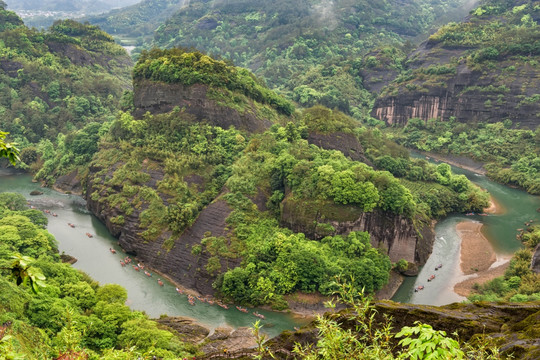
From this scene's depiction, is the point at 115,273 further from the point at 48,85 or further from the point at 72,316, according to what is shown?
the point at 48,85

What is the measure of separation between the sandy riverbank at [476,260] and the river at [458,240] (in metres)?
0.49

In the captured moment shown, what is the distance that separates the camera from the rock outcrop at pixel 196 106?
55562 millimetres

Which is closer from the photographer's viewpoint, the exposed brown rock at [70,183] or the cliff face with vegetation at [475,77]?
the exposed brown rock at [70,183]

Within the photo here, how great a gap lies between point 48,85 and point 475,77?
76953 mm

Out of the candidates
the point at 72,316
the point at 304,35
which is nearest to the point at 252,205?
the point at 72,316

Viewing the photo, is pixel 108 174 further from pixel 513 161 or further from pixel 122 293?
pixel 513 161

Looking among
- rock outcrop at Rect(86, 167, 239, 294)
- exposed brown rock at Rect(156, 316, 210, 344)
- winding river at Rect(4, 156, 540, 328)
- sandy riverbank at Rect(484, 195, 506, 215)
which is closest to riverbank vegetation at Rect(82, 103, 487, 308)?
rock outcrop at Rect(86, 167, 239, 294)

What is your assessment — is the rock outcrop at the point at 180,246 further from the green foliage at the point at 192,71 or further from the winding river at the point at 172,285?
the green foliage at the point at 192,71

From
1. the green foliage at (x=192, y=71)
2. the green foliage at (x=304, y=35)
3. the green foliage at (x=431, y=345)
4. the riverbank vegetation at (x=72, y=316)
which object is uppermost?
the green foliage at (x=304, y=35)

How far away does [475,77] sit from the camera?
278ft

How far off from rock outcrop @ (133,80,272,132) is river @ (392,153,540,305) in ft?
83.4

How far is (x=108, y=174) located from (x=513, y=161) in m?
60.3

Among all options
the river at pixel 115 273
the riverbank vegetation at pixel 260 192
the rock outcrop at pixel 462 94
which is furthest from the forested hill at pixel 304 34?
the river at pixel 115 273

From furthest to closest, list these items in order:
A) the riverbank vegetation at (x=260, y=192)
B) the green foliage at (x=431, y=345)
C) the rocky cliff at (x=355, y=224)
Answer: the rocky cliff at (x=355, y=224) < the riverbank vegetation at (x=260, y=192) < the green foliage at (x=431, y=345)
